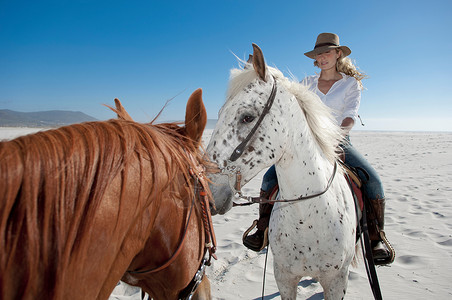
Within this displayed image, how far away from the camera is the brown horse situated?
1.70 feet

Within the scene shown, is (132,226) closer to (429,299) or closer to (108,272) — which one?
(108,272)

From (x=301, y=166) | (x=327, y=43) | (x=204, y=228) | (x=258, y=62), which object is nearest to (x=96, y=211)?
(x=204, y=228)

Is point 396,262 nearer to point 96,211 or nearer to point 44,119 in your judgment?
point 96,211

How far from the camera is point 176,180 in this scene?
2.84 ft

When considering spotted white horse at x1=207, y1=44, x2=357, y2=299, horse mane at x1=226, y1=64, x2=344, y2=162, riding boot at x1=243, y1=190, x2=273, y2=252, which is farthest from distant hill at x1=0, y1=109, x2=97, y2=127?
spotted white horse at x1=207, y1=44, x2=357, y2=299

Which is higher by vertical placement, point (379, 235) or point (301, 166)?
point (301, 166)

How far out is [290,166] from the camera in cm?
159

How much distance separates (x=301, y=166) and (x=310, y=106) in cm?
45

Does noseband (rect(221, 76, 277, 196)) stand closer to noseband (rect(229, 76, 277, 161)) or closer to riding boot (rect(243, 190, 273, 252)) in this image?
noseband (rect(229, 76, 277, 161))

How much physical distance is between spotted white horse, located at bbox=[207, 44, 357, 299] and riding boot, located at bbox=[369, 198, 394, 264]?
0.38 meters

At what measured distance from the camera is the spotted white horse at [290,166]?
54.2 inches

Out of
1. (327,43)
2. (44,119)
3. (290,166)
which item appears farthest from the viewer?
(44,119)

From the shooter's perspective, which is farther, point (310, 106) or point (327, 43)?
point (327, 43)

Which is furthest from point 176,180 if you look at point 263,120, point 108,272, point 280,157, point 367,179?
point 367,179
